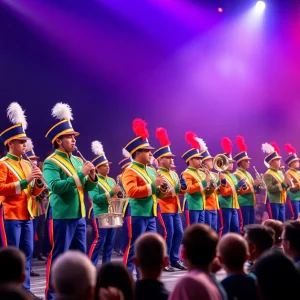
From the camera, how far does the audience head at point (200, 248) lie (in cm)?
334

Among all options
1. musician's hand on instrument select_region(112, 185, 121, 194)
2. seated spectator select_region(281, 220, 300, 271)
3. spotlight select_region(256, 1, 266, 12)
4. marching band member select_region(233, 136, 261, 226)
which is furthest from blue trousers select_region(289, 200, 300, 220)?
seated spectator select_region(281, 220, 300, 271)

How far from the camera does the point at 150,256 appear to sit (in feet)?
10.9

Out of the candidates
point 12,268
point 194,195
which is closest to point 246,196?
point 194,195

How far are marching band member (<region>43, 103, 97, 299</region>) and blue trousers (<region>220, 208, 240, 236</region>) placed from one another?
505cm

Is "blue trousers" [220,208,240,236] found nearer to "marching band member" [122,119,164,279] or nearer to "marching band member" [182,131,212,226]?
"marching band member" [182,131,212,226]

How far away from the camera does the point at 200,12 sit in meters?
14.0

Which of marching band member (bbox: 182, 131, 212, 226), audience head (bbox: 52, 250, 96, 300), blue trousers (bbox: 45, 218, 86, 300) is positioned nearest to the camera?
audience head (bbox: 52, 250, 96, 300)

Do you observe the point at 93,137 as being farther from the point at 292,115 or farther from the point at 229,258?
the point at 229,258

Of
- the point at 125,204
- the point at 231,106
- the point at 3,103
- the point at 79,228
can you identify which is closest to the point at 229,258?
the point at 79,228

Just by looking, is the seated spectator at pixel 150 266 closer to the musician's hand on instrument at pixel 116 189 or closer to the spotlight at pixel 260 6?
the musician's hand on instrument at pixel 116 189

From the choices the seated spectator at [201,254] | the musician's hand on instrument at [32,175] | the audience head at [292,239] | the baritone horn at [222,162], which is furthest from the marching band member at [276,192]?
the seated spectator at [201,254]

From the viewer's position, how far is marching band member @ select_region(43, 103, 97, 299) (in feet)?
20.0

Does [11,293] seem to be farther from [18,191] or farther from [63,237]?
[18,191]

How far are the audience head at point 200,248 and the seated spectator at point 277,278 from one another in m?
0.53
